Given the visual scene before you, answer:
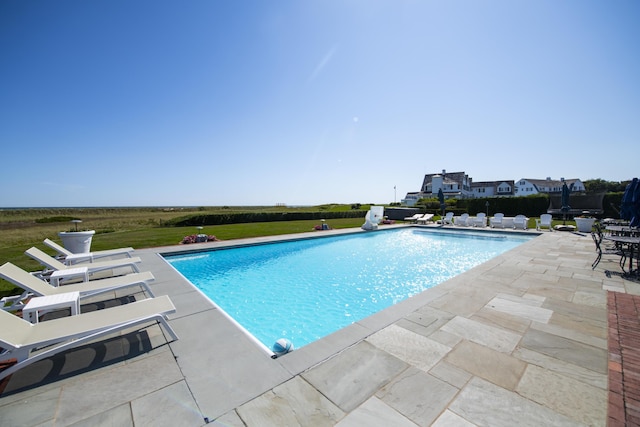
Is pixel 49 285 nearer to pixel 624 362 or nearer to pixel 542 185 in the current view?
pixel 624 362

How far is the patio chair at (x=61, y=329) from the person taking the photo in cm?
218

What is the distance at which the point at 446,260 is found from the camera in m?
9.34

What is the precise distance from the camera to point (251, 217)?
21906 millimetres

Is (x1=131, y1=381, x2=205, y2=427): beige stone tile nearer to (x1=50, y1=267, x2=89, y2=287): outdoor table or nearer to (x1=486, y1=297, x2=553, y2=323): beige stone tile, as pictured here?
(x1=50, y1=267, x2=89, y2=287): outdoor table

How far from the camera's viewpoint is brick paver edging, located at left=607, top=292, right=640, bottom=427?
1921 mm

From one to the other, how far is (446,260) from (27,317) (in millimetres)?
10518

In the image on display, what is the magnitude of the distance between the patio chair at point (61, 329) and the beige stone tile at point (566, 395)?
3.73 metres

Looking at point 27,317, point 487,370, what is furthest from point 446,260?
point 27,317

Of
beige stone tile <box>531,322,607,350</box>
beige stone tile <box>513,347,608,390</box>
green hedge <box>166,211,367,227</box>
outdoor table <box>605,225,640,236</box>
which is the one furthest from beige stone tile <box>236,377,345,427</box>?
green hedge <box>166,211,367,227</box>

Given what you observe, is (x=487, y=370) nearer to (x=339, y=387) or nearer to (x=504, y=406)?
(x=504, y=406)

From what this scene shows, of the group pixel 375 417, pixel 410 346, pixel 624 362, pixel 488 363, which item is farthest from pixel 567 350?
Answer: pixel 375 417

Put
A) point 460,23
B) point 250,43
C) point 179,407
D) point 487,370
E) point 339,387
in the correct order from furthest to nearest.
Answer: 1. point 250,43
2. point 460,23
3. point 487,370
4. point 339,387
5. point 179,407

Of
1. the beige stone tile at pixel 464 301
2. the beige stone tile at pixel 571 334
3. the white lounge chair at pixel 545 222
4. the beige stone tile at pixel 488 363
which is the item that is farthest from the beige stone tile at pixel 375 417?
the white lounge chair at pixel 545 222

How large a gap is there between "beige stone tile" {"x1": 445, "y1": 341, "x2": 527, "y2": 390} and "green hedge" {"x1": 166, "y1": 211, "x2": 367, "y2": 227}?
65.9ft
